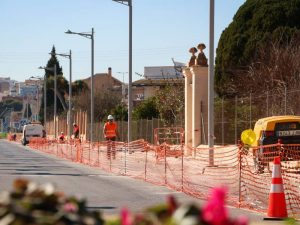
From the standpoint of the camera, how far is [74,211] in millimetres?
2932

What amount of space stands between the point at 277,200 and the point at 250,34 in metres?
33.3

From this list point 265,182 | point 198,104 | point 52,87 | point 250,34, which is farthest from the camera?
point 52,87

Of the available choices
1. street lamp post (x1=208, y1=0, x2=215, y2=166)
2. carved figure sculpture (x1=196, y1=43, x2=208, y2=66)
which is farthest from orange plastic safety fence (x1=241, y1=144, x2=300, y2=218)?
carved figure sculpture (x1=196, y1=43, x2=208, y2=66)

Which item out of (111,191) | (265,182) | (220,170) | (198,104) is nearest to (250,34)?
(198,104)

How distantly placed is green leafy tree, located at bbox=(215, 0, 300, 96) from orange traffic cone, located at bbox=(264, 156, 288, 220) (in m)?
29.7

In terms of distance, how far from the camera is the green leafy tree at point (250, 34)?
42.4 m

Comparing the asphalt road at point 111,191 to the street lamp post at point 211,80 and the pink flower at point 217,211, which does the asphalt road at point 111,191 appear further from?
the pink flower at point 217,211

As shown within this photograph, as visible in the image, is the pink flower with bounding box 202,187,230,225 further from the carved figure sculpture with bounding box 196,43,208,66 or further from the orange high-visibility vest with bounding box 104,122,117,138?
the carved figure sculpture with bounding box 196,43,208,66

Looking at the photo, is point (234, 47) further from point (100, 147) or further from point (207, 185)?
point (207, 185)

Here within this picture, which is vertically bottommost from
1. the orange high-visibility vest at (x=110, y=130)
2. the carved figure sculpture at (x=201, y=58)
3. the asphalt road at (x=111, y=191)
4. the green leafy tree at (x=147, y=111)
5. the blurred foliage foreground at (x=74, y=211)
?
the asphalt road at (x=111, y=191)

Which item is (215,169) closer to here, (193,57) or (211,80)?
(211,80)

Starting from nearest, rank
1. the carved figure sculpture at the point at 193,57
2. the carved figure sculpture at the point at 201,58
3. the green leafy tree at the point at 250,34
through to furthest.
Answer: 1. the carved figure sculpture at the point at 201,58
2. the carved figure sculpture at the point at 193,57
3. the green leafy tree at the point at 250,34

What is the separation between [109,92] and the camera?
306 ft

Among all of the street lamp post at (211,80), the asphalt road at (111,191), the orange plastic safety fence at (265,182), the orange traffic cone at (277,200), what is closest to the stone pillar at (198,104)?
the street lamp post at (211,80)
